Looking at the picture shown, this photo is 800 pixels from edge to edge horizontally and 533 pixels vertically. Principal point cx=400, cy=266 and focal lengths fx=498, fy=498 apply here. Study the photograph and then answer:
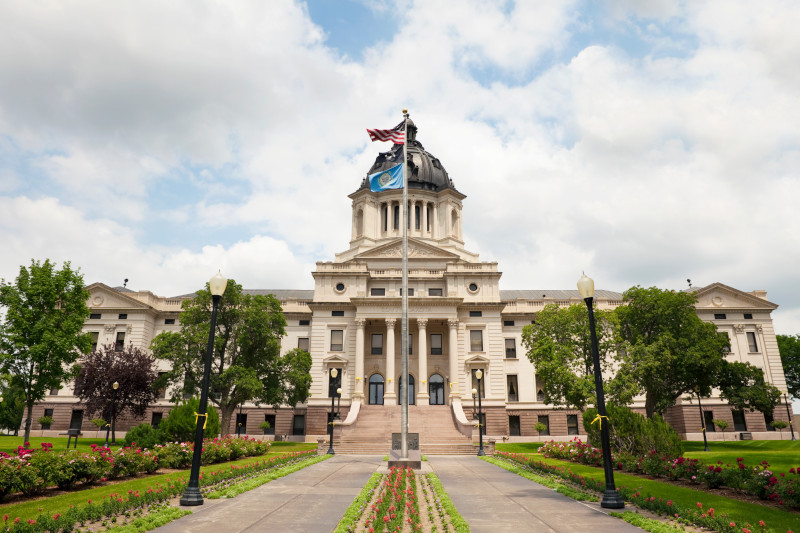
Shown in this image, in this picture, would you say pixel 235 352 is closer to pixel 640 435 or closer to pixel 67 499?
pixel 67 499

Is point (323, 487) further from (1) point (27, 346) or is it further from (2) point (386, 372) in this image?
(2) point (386, 372)

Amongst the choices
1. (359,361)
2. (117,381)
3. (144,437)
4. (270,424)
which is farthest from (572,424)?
(117,381)

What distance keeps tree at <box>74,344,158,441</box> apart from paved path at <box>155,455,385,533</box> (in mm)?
32519

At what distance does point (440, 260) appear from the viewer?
5559 cm

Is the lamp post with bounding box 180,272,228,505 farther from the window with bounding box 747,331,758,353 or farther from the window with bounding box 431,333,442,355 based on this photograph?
the window with bounding box 747,331,758,353

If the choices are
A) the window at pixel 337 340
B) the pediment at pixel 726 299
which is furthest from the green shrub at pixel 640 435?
the pediment at pixel 726 299

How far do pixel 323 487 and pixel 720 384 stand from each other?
40760 millimetres

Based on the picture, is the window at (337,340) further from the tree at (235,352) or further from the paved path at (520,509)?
the paved path at (520,509)

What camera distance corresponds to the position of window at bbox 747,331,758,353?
182 ft

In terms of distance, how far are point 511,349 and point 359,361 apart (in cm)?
1750

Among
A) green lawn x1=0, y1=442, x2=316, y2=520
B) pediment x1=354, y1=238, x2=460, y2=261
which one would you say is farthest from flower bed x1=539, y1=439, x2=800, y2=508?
pediment x1=354, y1=238, x2=460, y2=261

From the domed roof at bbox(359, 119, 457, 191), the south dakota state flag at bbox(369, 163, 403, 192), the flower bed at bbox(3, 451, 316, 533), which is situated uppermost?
the domed roof at bbox(359, 119, 457, 191)

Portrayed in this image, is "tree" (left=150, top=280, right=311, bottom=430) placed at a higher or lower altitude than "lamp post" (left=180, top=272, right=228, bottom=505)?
higher

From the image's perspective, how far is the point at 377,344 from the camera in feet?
173
